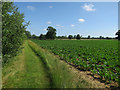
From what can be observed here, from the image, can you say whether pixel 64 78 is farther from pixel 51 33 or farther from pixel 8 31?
pixel 51 33

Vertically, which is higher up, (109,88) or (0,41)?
(0,41)

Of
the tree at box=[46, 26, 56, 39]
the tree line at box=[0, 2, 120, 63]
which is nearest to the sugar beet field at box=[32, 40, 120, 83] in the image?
the tree line at box=[0, 2, 120, 63]

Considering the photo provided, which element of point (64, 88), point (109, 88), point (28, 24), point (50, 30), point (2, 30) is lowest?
point (109, 88)

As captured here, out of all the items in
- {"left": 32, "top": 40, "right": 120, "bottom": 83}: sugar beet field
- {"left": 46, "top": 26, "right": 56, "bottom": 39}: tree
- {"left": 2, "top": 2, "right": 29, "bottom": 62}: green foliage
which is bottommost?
{"left": 32, "top": 40, "right": 120, "bottom": 83}: sugar beet field

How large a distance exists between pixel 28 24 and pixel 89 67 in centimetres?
969

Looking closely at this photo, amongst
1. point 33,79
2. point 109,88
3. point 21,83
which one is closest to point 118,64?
point 109,88

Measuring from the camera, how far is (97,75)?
7754 mm

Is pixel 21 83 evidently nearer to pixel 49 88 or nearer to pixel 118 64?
pixel 49 88

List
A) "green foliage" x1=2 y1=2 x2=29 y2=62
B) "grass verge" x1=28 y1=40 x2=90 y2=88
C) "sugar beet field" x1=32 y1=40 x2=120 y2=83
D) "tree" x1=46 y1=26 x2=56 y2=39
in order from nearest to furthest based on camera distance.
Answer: "grass verge" x1=28 y1=40 x2=90 y2=88
"green foliage" x1=2 y1=2 x2=29 y2=62
"sugar beet field" x1=32 y1=40 x2=120 y2=83
"tree" x1=46 y1=26 x2=56 y2=39

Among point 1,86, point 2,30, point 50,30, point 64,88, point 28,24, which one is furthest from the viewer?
point 50,30

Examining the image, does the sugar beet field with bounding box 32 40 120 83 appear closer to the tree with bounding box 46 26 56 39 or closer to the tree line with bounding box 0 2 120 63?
the tree line with bounding box 0 2 120 63

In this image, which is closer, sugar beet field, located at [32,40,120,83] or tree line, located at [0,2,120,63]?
tree line, located at [0,2,120,63]

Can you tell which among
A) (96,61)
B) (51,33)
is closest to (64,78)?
(96,61)

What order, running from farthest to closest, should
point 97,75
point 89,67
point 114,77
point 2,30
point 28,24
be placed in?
point 28,24, point 89,67, point 97,75, point 114,77, point 2,30
